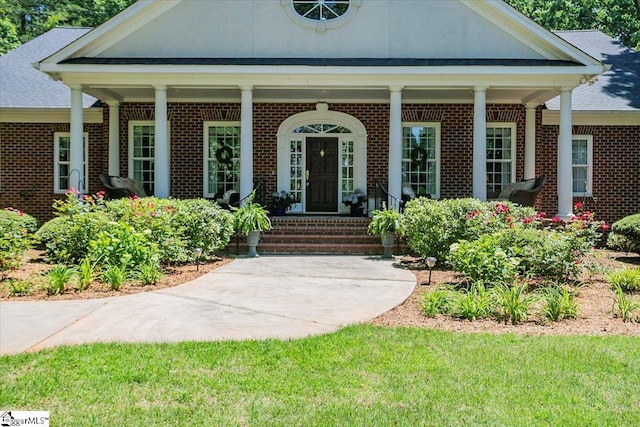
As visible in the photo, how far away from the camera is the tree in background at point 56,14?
31562 mm

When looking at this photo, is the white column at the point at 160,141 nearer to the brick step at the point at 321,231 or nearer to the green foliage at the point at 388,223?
the brick step at the point at 321,231

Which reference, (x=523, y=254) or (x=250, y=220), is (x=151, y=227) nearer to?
(x=250, y=220)

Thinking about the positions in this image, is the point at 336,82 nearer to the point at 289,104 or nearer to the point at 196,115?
the point at 289,104

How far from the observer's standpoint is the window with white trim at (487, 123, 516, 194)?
15.9m

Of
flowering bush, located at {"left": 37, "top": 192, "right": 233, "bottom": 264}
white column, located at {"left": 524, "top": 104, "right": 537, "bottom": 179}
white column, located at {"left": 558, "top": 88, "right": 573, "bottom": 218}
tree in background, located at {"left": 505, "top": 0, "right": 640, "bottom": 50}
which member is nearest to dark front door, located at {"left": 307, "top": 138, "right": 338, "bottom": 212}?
flowering bush, located at {"left": 37, "top": 192, "right": 233, "bottom": 264}

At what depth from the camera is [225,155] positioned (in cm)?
1585

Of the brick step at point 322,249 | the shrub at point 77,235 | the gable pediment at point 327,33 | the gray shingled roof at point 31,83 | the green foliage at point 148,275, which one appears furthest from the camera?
the gray shingled roof at point 31,83

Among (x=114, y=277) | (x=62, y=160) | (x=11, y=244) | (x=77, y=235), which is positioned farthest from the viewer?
(x=62, y=160)

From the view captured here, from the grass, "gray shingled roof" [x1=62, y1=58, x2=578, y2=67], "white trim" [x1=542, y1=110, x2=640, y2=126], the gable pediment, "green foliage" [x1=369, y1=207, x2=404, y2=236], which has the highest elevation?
the gable pediment

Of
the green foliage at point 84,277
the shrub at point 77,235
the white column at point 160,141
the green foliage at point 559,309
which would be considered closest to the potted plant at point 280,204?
the white column at point 160,141

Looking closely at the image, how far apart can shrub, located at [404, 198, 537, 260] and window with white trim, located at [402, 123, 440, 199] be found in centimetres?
521

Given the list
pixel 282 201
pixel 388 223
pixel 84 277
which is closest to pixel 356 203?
pixel 282 201

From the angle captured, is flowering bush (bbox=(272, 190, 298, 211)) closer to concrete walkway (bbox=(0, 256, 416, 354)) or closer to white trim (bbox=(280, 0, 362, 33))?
white trim (bbox=(280, 0, 362, 33))

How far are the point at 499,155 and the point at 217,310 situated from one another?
11.5 metres
